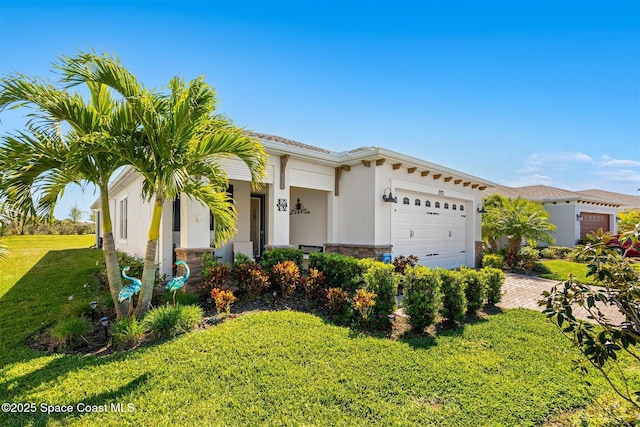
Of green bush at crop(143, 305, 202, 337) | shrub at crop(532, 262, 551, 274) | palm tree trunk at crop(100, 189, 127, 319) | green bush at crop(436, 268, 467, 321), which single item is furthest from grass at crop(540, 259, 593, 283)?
palm tree trunk at crop(100, 189, 127, 319)

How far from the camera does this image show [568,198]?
20250mm

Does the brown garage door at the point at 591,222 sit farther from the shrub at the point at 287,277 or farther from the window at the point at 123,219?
the window at the point at 123,219

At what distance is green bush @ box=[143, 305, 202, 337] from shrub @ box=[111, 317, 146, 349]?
0.49 ft

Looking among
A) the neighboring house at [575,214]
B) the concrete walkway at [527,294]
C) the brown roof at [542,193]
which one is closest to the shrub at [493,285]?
the concrete walkway at [527,294]

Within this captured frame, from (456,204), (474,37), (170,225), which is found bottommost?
(170,225)

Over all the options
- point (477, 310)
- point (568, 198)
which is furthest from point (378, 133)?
point (568, 198)

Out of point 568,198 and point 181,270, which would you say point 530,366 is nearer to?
point 181,270

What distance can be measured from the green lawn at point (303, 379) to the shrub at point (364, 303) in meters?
0.50

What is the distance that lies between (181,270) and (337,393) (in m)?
5.56

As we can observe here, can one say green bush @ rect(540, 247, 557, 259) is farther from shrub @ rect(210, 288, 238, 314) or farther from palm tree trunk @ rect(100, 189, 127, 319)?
palm tree trunk @ rect(100, 189, 127, 319)

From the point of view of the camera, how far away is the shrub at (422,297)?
552cm

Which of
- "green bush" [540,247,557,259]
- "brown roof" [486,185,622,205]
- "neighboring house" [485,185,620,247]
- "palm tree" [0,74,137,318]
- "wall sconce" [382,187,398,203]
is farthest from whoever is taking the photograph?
"brown roof" [486,185,622,205]

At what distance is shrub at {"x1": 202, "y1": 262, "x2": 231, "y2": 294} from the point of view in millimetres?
6898

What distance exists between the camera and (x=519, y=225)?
1406 cm
